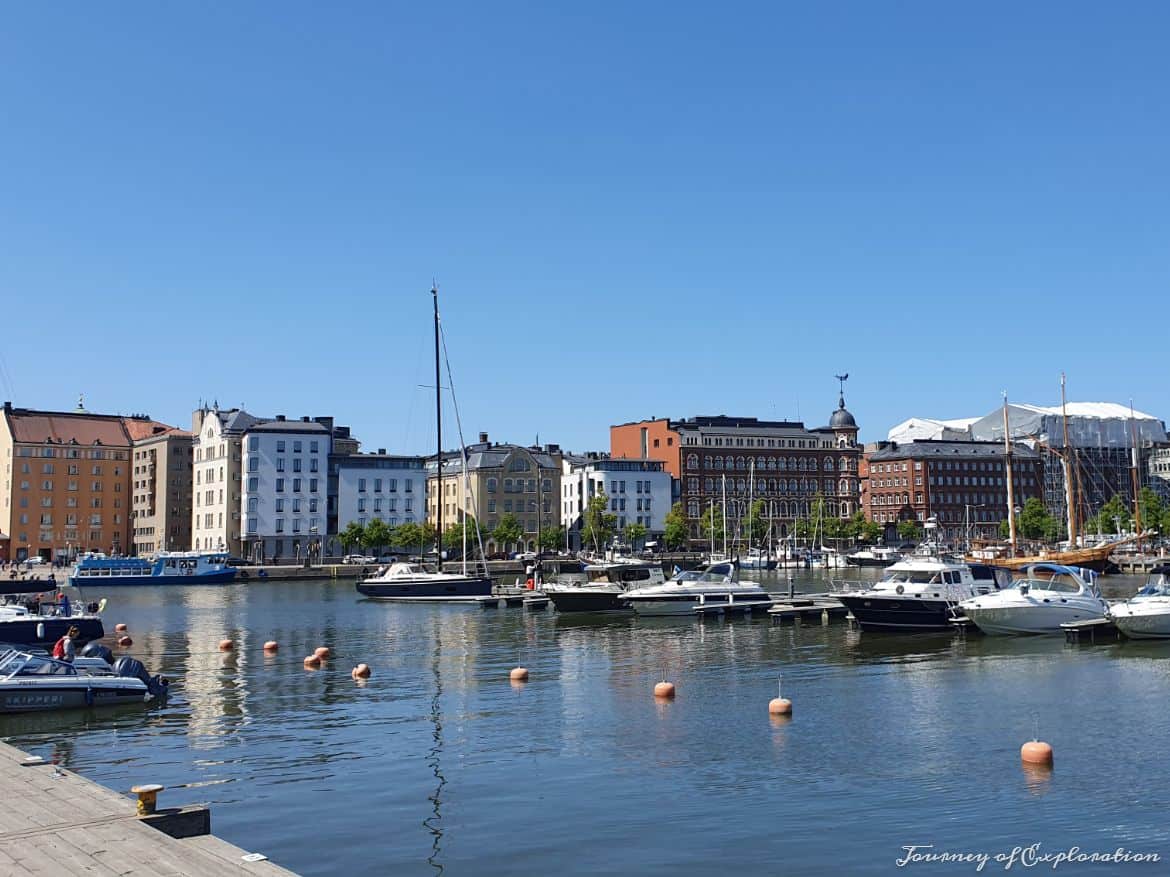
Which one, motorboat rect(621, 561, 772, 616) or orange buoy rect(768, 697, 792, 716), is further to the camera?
motorboat rect(621, 561, 772, 616)

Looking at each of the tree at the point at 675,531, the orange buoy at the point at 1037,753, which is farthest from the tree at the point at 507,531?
the orange buoy at the point at 1037,753

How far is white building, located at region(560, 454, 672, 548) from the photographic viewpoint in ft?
637

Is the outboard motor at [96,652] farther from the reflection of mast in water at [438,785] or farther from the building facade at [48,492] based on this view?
the building facade at [48,492]

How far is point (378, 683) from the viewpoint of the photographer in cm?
4562

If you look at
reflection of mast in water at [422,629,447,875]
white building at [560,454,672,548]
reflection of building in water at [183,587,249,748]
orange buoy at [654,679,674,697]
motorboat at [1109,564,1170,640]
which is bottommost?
reflection of mast in water at [422,629,447,875]

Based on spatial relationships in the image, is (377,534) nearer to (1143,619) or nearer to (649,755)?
(1143,619)

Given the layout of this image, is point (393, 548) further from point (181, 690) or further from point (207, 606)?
point (181, 690)

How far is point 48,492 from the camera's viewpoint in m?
192

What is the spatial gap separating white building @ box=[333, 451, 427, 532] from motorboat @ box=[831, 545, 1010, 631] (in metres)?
122

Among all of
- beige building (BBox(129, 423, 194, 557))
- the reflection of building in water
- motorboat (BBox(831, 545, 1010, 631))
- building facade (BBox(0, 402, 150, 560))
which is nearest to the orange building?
building facade (BBox(0, 402, 150, 560))

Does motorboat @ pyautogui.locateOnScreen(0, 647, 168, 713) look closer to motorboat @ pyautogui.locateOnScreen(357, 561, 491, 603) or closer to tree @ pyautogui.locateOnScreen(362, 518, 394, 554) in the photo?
motorboat @ pyautogui.locateOnScreen(357, 561, 491, 603)

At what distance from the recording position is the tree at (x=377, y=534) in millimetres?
171125

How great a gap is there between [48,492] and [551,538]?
282 ft

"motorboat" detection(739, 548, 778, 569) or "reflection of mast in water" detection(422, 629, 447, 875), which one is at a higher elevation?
"motorboat" detection(739, 548, 778, 569)
